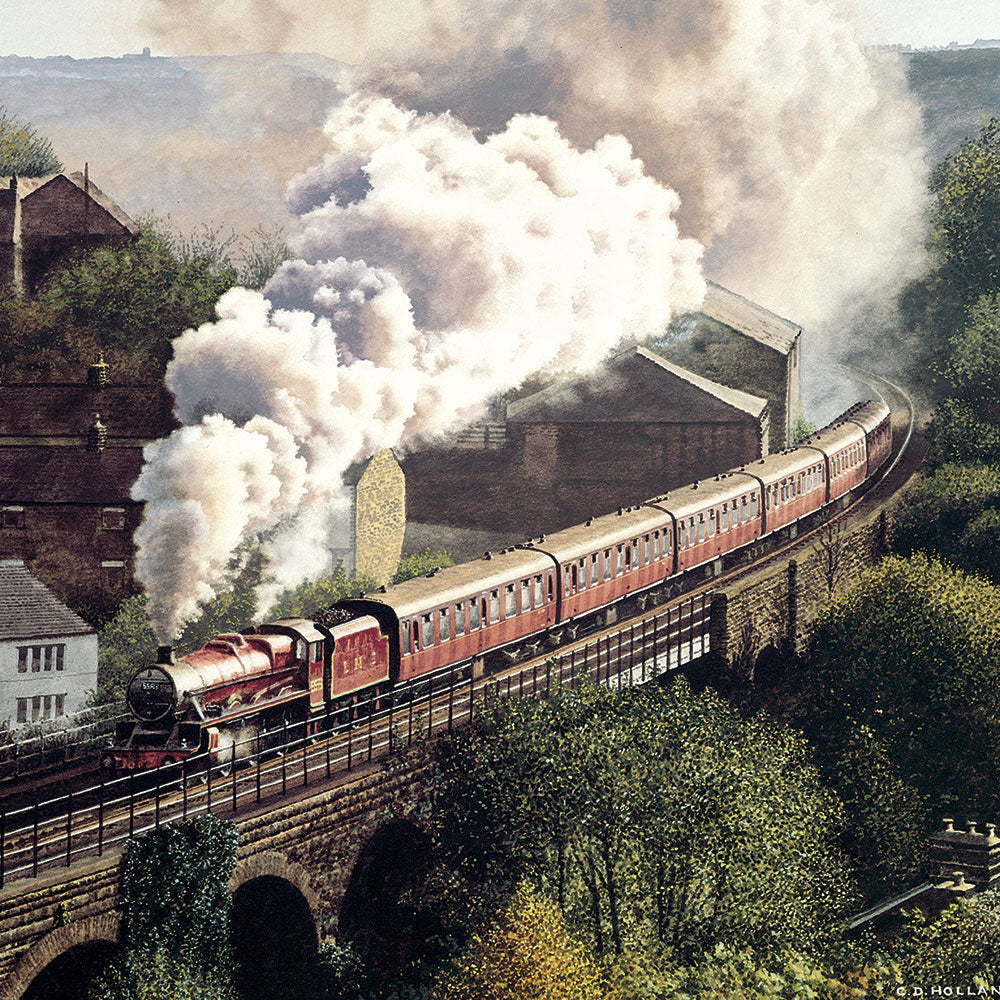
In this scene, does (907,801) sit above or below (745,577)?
below

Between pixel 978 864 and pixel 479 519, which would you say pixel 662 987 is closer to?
pixel 978 864

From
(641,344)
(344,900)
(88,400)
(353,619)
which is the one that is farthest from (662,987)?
(641,344)

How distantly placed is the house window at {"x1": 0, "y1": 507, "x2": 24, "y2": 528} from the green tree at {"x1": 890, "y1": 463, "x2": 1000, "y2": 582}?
29.4m

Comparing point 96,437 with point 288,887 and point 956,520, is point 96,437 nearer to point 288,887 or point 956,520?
point 288,887

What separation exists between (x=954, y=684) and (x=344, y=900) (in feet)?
67.1

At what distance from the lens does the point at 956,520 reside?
52.1m

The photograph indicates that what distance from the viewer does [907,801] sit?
37812 millimetres

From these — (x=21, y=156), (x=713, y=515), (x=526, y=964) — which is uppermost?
(x=21, y=156)

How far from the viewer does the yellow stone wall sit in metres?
59.3

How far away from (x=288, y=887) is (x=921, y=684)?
71.0ft

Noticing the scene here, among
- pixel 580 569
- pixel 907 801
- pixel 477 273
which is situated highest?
pixel 477 273

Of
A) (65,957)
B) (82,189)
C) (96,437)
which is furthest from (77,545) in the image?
(65,957)

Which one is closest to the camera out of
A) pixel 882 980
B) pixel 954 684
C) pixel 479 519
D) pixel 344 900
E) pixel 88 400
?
pixel 882 980

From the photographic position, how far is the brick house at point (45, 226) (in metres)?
63.7
